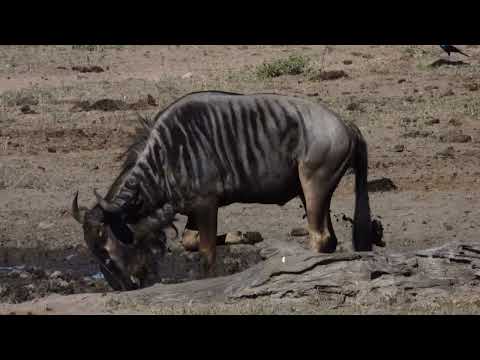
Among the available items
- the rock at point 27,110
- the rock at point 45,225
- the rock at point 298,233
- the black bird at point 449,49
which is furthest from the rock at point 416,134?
the rock at point 27,110

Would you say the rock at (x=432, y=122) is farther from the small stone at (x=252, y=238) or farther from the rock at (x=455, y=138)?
the small stone at (x=252, y=238)

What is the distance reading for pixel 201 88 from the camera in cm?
1962

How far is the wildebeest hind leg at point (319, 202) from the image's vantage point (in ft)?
34.9

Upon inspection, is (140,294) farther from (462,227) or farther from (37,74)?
(37,74)

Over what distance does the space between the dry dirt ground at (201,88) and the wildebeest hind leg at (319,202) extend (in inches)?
55.3

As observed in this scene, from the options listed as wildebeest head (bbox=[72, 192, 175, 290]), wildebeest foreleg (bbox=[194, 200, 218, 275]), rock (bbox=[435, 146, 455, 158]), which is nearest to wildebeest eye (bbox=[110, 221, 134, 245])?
wildebeest head (bbox=[72, 192, 175, 290])

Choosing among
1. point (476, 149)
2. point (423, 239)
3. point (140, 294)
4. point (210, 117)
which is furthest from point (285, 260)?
point (476, 149)

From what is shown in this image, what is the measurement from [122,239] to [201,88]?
9.22m

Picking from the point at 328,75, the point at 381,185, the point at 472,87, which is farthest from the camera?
the point at 328,75

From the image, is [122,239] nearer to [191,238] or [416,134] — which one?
[191,238]

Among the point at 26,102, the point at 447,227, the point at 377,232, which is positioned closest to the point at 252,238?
the point at 377,232

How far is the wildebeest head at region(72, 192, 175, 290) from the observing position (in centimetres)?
1045

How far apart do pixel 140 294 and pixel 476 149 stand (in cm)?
707

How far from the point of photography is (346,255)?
9281 mm
